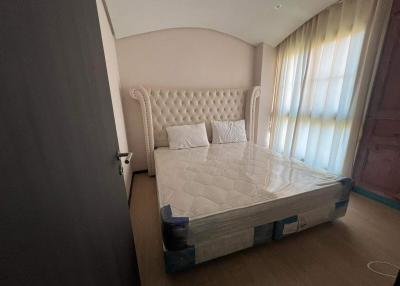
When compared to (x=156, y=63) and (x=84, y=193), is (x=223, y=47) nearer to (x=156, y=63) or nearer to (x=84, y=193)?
(x=156, y=63)

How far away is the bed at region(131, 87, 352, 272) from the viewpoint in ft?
3.98

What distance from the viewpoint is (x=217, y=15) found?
8.51ft

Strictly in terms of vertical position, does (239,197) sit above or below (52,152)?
below

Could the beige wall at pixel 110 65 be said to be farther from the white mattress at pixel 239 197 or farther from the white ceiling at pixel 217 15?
the white mattress at pixel 239 197

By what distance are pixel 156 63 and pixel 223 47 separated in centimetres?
134

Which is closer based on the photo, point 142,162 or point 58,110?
point 58,110

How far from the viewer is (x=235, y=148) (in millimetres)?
2789

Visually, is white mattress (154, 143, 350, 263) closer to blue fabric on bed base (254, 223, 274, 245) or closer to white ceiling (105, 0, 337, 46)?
blue fabric on bed base (254, 223, 274, 245)

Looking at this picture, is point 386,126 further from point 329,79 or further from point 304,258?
point 304,258

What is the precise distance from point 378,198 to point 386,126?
94 centimetres

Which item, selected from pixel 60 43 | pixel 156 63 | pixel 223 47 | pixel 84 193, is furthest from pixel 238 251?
pixel 223 47

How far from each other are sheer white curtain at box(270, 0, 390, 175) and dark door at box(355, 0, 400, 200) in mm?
95

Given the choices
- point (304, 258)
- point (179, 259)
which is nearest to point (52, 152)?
point (179, 259)

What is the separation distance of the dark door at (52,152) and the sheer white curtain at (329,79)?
269cm
